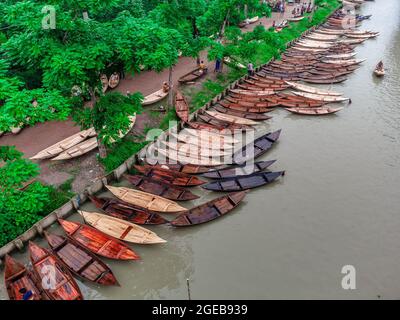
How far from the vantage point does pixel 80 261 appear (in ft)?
54.9

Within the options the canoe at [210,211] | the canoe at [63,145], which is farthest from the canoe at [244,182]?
the canoe at [63,145]

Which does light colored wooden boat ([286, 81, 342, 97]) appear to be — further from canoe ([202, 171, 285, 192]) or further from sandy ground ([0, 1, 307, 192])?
canoe ([202, 171, 285, 192])

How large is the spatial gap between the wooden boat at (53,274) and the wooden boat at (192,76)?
929 inches

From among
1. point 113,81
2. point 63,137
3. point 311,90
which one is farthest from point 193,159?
point 311,90

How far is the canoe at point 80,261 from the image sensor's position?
1595 centimetres

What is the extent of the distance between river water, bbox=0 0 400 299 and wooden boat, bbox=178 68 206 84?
559 inches

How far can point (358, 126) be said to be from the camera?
2925cm

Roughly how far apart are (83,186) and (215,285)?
11.5 metres

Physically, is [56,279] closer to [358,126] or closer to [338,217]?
[338,217]

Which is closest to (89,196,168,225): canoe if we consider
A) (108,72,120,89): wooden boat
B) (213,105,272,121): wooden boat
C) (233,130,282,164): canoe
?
(233,130,282,164): canoe

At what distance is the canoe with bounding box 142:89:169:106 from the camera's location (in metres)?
30.7

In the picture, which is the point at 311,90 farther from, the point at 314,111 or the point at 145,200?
the point at 145,200

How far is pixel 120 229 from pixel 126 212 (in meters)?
1.45

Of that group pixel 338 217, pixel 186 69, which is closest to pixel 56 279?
pixel 338 217
